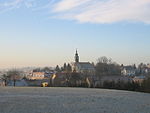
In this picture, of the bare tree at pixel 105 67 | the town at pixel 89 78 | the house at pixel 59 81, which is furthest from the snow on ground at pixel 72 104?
the bare tree at pixel 105 67

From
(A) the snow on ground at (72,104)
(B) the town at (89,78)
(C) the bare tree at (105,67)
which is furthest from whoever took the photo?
(C) the bare tree at (105,67)

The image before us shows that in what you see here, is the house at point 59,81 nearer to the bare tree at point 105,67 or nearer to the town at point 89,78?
the town at point 89,78

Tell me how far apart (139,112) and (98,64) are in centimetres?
11166

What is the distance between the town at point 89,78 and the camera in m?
56.3

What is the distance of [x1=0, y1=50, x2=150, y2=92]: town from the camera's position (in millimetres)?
56325

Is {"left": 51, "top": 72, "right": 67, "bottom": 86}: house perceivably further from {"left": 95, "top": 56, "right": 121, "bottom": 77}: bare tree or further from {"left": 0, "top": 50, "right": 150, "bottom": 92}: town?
{"left": 95, "top": 56, "right": 121, "bottom": 77}: bare tree

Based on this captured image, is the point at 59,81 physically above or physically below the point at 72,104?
above

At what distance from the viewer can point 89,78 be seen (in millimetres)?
88250

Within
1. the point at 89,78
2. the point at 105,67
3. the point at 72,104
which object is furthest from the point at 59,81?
the point at 72,104

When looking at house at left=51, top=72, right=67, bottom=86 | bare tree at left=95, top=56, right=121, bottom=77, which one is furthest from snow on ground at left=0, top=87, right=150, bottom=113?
bare tree at left=95, top=56, right=121, bottom=77

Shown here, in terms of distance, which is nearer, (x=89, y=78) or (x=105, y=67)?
(x=89, y=78)

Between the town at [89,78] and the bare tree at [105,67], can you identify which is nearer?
the town at [89,78]

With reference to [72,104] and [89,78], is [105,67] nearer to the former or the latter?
[89,78]

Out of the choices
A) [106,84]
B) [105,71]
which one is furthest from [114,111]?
[105,71]
